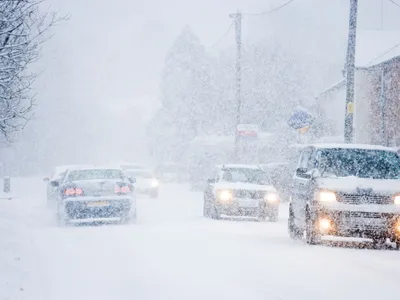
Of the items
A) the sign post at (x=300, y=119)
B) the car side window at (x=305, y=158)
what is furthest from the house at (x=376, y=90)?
the car side window at (x=305, y=158)

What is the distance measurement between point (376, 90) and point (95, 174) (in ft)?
82.7

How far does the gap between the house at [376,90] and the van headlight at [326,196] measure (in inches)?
882

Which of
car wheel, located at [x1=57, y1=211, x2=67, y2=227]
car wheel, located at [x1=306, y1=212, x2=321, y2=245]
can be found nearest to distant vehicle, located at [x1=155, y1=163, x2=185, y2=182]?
car wheel, located at [x1=57, y1=211, x2=67, y2=227]

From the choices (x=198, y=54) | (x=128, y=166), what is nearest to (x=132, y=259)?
(x=128, y=166)

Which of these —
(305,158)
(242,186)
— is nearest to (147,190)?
(242,186)

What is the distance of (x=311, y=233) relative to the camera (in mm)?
14305

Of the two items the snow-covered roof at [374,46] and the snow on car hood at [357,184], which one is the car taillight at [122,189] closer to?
the snow on car hood at [357,184]

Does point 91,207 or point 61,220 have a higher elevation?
point 91,207

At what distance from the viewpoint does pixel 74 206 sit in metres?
18.7

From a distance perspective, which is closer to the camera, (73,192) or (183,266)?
→ (183,266)

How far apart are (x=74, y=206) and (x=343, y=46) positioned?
69791 millimetres

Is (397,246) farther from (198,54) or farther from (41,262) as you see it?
(198,54)

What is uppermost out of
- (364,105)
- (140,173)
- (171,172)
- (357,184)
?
(364,105)

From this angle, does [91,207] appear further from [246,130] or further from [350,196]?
[246,130]
